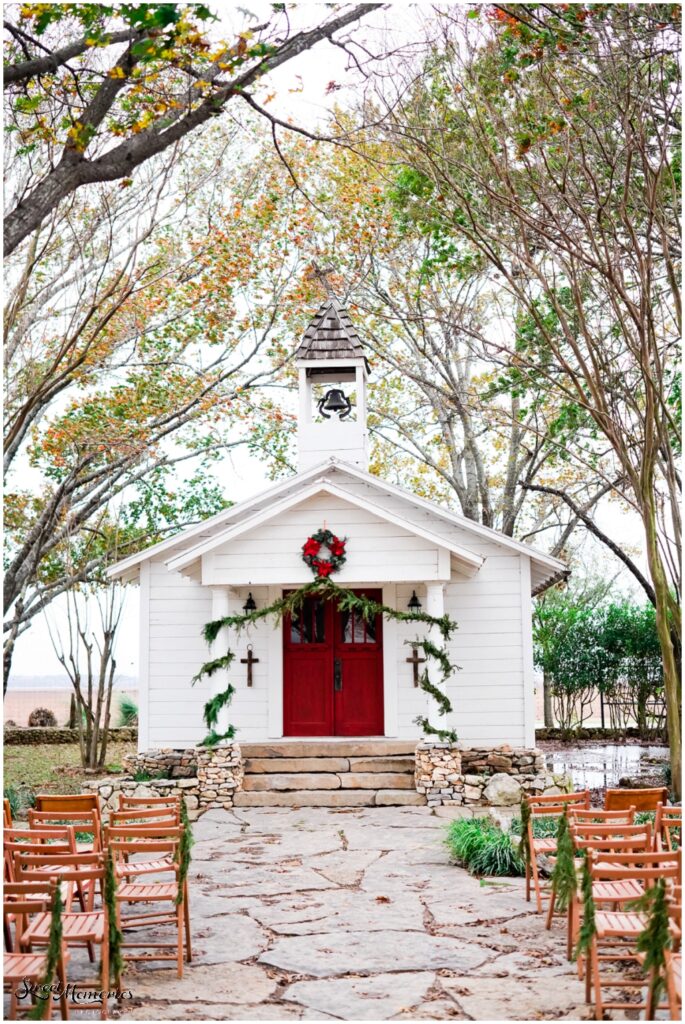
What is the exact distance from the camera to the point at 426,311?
22016mm

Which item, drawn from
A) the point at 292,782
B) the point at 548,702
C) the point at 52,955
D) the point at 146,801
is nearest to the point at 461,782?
the point at 292,782

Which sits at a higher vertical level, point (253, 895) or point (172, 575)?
point (172, 575)

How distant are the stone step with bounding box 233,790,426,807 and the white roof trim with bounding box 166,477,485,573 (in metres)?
3.28

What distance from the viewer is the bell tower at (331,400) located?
1652 cm

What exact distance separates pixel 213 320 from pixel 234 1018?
671 inches

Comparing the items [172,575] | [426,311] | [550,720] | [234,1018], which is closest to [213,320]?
[426,311]

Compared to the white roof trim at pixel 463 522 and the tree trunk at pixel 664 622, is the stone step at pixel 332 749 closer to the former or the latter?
the white roof trim at pixel 463 522

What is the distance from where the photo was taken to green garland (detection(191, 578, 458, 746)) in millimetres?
13945

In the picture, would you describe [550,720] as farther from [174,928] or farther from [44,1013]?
[44,1013]

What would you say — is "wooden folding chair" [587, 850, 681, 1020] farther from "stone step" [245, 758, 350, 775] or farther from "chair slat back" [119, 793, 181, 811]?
"stone step" [245, 758, 350, 775]

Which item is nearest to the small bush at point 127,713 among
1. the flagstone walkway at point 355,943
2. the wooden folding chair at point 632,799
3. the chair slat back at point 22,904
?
the flagstone walkway at point 355,943

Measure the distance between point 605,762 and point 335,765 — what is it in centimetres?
730

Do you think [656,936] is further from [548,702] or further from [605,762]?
[548,702]

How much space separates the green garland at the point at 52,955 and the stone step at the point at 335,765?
31.0 ft
